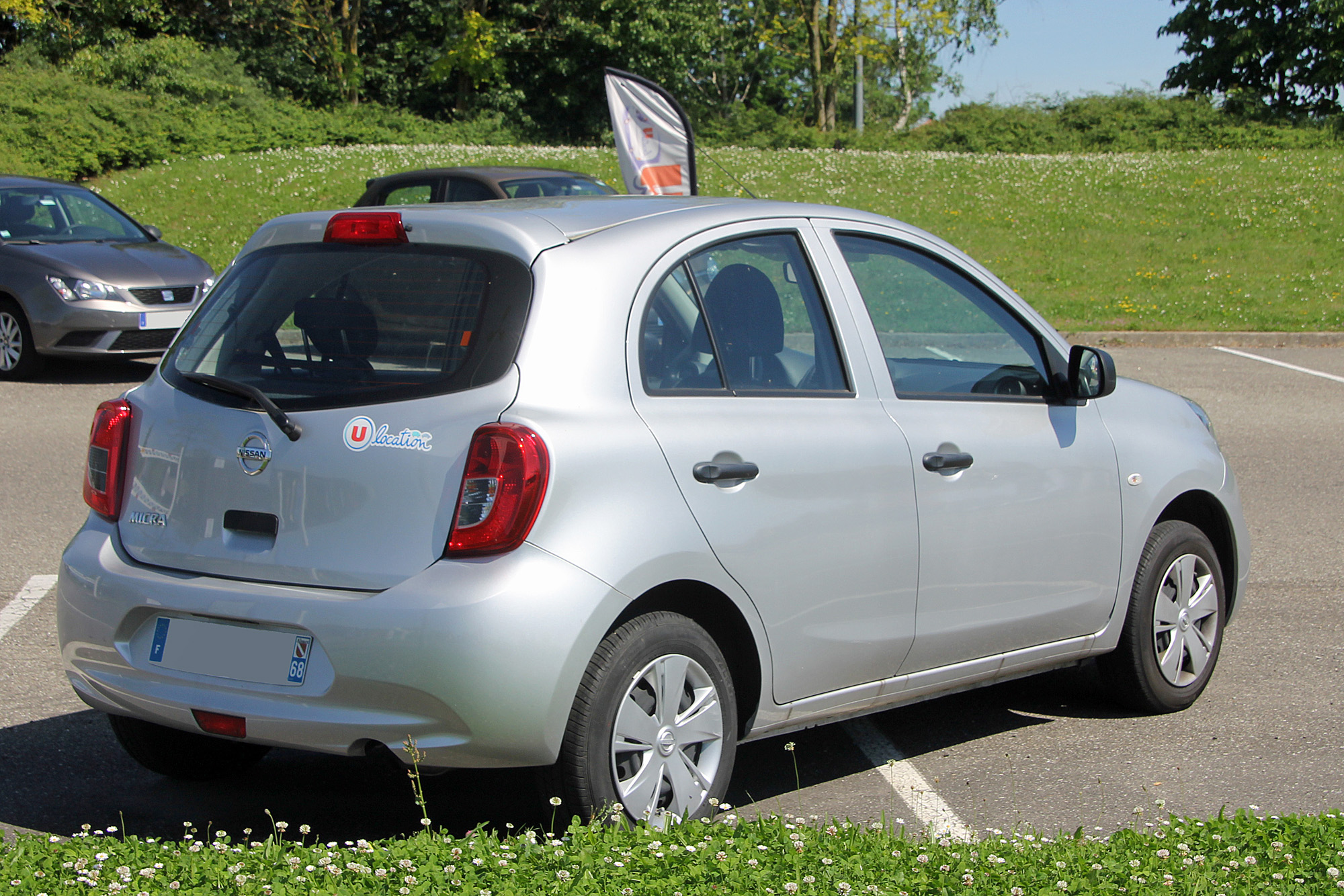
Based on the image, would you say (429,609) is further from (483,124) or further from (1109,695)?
(483,124)

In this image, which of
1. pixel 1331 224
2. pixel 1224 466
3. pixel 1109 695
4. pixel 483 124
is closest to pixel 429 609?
pixel 1109 695

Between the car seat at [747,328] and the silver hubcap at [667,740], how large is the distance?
0.81 m

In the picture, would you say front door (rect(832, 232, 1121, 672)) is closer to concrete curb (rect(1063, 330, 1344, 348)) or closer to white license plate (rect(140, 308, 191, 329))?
white license plate (rect(140, 308, 191, 329))

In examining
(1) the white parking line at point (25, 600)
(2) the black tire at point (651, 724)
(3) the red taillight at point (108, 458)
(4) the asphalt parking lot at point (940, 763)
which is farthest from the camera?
(1) the white parking line at point (25, 600)

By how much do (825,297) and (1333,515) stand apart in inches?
206

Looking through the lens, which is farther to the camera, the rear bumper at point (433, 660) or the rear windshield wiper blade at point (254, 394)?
the rear windshield wiper blade at point (254, 394)

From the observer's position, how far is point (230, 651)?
3346mm

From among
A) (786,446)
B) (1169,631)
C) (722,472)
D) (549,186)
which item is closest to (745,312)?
(786,446)

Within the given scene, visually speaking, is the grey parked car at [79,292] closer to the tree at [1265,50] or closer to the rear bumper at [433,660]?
the rear bumper at [433,660]

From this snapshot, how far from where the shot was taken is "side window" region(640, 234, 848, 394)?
142 inches

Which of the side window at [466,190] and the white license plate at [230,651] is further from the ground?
the side window at [466,190]

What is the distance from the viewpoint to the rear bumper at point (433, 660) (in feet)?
10.1

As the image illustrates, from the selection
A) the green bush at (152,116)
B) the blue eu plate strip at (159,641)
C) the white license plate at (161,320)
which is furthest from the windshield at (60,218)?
the green bush at (152,116)

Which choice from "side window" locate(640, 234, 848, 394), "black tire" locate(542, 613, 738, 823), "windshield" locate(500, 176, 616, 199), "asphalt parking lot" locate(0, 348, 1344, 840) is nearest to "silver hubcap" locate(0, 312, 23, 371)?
"windshield" locate(500, 176, 616, 199)
